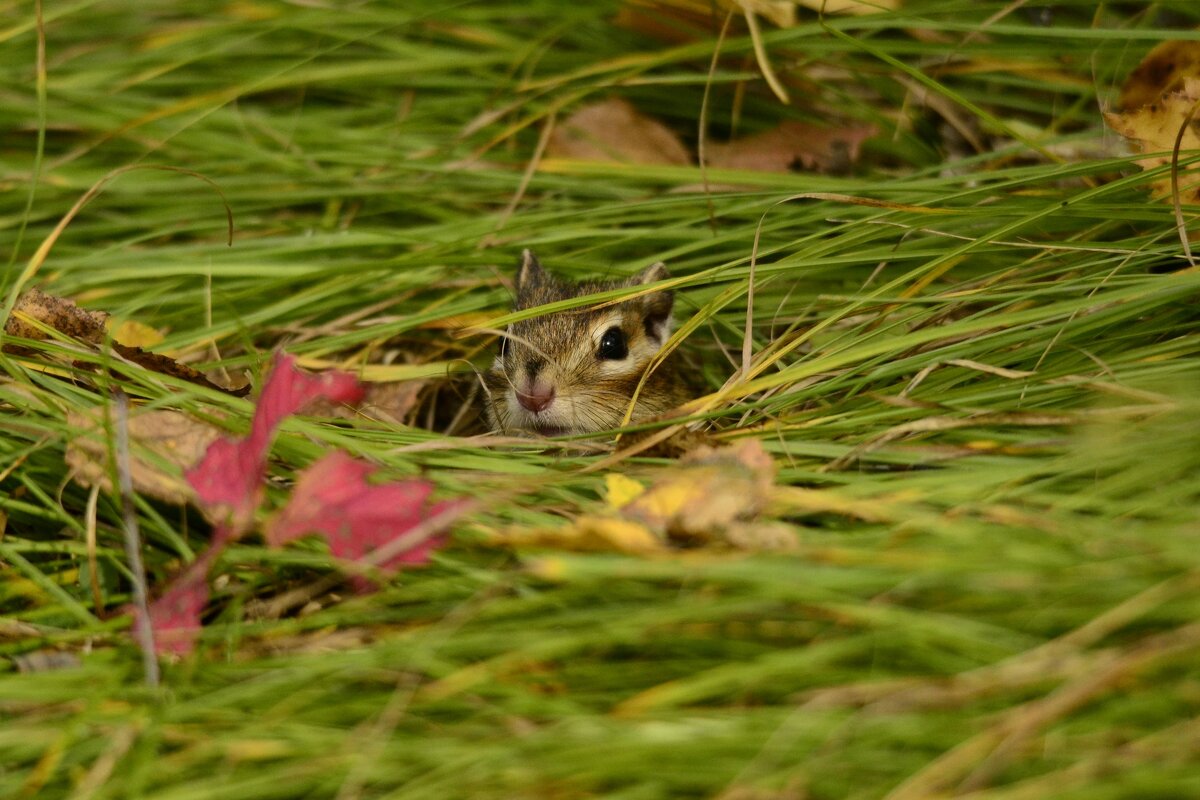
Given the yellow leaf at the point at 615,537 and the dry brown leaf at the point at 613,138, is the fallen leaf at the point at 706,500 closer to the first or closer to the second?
the yellow leaf at the point at 615,537

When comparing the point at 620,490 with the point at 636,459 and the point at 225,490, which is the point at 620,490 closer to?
the point at 636,459

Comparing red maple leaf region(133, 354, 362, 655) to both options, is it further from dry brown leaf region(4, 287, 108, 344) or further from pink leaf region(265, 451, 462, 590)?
dry brown leaf region(4, 287, 108, 344)

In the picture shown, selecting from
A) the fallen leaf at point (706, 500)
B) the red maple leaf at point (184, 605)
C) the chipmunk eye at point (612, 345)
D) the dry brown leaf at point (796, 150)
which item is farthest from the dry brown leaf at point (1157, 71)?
the red maple leaf at point (184, 605)

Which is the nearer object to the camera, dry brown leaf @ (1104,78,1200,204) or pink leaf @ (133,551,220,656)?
pink leaf @ (133,551,220,656)

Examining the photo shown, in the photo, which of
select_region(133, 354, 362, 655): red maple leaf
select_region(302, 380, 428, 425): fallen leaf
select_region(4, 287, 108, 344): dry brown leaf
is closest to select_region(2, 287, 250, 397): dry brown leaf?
select_region(4, 287, 108, 344): dry brown leaf

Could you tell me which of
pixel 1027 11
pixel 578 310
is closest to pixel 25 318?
pixel 578 310

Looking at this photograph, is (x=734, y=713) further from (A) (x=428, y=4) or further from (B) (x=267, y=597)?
(A) (x=428, y=4)

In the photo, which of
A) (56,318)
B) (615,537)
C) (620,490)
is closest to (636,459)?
(620,490)
